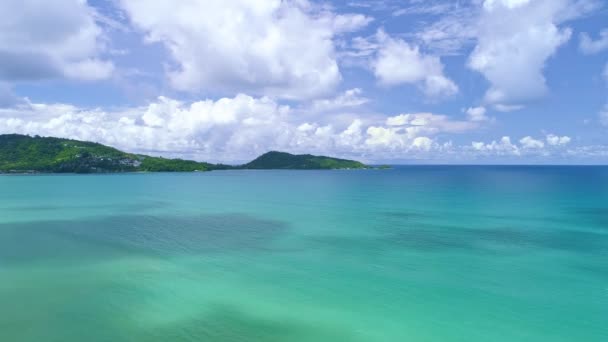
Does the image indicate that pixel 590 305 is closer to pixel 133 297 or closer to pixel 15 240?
pixel 133 297

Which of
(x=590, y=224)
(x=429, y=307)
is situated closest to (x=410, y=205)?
(x=590, y=224)

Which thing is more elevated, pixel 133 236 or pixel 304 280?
pixel 133 236

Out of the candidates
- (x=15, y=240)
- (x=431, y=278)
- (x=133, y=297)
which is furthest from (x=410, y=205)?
(x=15, y=240)

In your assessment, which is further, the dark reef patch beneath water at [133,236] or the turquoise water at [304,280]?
the dark reef patch beneath water at [133,236]

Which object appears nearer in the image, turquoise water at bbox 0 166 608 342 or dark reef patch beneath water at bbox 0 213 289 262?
turquoise water at bbox 0 166 608 342

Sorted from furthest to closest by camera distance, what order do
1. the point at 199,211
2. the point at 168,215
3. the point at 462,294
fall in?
the point at 199,211 → the point at 168,215 → the point at 462,294

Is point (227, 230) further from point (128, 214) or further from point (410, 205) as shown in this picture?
point (410, 205)

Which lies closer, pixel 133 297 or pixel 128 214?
pixel 133 297

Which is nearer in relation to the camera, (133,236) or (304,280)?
(304,280)

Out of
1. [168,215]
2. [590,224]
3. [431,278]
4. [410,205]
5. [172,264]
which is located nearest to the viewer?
[431,278]
